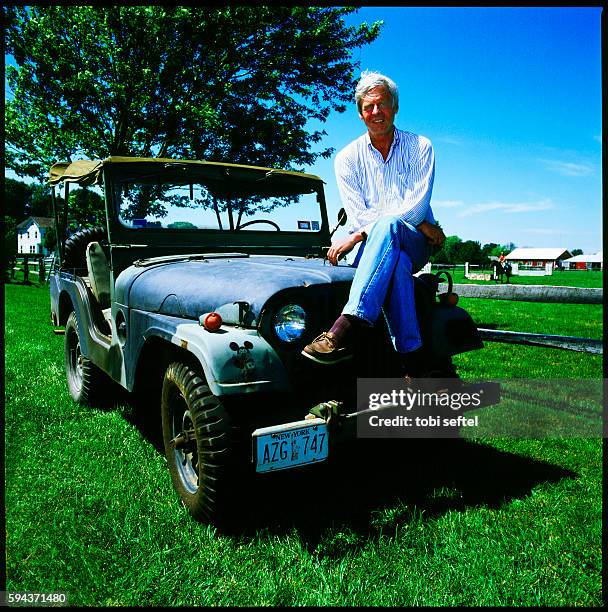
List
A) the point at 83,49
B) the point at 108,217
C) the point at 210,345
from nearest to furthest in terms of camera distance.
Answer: the point at 210,345, the point at 108,217, the point at 83,49

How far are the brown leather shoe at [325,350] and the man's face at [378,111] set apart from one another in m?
1.29

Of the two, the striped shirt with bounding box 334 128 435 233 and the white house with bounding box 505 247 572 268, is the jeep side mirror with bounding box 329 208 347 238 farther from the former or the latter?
the white house with bounding box 505 247 572 268

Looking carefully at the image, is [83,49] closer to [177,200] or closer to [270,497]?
[177,200]

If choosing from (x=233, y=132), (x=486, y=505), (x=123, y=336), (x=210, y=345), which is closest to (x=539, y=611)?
(x=486, y=505)

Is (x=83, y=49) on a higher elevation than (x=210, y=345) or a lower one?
higher

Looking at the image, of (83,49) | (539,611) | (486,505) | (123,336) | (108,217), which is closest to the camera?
(539,611)

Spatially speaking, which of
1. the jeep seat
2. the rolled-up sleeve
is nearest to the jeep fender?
the rolled-up sleeve

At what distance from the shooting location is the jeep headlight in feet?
9.06

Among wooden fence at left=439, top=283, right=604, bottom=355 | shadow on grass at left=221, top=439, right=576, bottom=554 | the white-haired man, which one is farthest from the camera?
wooden fence at left=439, top=283, right=604, bottom=355

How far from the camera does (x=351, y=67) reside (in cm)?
1165

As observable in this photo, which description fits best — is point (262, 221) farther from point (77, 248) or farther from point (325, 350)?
point (325, 350)

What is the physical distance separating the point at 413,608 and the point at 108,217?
10.9 ft

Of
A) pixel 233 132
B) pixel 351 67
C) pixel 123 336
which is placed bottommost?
pixel 123 336

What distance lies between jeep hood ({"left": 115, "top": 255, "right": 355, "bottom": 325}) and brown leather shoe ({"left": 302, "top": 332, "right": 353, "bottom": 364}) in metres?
0.31
